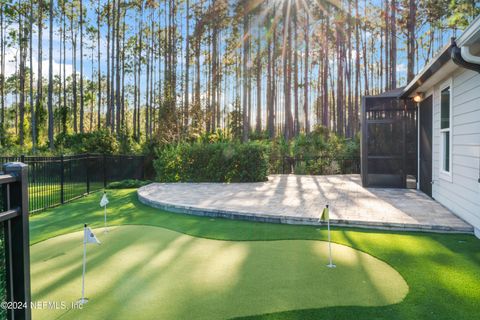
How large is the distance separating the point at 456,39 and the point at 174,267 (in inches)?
188

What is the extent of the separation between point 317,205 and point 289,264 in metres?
3.78

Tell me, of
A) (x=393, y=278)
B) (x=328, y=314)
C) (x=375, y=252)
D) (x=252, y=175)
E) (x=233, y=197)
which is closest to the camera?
(x=328, y=314)

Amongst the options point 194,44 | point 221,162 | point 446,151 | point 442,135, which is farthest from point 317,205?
point 194,44

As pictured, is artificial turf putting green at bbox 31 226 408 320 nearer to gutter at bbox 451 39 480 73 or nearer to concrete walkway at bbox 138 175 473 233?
concrete walkway at bbox 138 175 473 233

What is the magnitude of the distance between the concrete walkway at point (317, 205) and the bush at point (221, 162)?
6.53 ft

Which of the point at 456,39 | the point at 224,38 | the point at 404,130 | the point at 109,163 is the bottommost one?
the point at 109,163

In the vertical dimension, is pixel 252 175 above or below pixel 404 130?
below

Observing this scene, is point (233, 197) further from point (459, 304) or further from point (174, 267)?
point (459, 304)

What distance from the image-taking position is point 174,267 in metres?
3.86

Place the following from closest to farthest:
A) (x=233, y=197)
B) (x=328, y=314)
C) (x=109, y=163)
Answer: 1. (x=328, y=314)
2. (x=233, y=197)
3. (x=109, y=163)

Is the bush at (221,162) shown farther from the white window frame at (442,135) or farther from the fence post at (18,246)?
the fence post at (18,246)

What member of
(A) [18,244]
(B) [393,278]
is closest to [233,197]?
(B) [393,278]

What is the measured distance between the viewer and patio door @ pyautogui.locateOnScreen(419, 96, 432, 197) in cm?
859

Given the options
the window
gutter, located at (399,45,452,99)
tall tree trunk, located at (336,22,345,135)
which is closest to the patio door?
gutter, located at (399,45,452,99)
